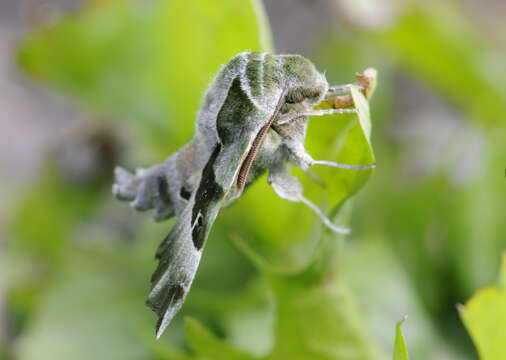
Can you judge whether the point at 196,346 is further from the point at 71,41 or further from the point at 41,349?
the point at 71,41

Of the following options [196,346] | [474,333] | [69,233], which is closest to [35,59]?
[69,233]

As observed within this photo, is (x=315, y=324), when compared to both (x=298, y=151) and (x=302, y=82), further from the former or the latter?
(x=302, y=82)

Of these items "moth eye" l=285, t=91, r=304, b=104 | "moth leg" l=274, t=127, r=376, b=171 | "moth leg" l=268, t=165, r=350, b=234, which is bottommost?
"moth leg" l=268, t=165, r=350, b=234

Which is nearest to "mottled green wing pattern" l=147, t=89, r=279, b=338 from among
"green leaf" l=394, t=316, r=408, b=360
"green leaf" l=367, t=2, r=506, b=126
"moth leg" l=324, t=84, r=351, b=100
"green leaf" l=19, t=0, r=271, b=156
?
"moth leg" l=324, t=84, r=351, b=100

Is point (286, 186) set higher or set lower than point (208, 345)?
higher

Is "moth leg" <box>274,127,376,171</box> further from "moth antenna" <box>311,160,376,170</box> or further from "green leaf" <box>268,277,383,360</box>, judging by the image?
"green leaf" <box>268,277,383,360</box>

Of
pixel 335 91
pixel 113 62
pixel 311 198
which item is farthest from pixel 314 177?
pixel 113 62
